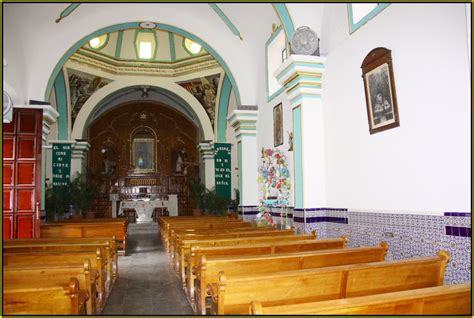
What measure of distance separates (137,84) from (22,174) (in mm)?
8042

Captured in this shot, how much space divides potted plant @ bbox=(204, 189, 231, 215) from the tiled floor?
160 inches

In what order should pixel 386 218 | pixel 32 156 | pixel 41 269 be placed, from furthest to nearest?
pixel 32 156, pixel 386 218, pixel 41 269

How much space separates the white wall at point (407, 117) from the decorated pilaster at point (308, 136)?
0.56 ft

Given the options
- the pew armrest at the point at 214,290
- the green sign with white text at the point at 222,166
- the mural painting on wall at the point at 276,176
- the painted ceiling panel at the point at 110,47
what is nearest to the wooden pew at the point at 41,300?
the pew armrest at the point at 214,290

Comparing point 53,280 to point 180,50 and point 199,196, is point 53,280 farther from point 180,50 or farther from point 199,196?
point 180,50

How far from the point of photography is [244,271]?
3686mm

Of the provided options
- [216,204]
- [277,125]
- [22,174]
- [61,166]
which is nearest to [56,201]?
[61,166]

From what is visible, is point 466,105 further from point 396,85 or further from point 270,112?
point 270,112

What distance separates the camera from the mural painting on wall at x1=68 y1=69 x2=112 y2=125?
14.0m

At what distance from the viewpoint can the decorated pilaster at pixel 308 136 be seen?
6.63m

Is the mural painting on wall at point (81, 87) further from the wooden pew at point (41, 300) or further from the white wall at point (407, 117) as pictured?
the wooden pew at point (41, 300)

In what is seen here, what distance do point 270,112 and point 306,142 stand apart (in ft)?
8.54

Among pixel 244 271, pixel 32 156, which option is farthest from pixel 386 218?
pixel 32 156

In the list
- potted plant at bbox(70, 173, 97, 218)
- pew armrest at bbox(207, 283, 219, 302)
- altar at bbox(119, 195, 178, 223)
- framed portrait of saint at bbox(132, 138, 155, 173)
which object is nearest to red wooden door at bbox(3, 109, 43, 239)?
pew armrest at bbox(207, 283, 219, 302)
